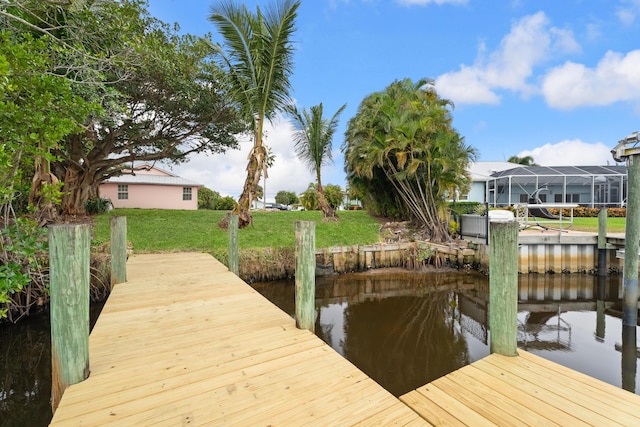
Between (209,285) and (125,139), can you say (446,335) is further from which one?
(125,139)

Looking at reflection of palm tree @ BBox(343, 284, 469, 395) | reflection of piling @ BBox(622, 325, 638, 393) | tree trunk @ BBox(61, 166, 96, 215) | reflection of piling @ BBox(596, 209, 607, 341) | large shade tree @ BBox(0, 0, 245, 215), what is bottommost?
reflection of piling @ BBox(622, 325, 638, 393)

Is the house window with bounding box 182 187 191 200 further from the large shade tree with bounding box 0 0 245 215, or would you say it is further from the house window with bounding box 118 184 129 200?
the large shade tree with bounding box 0 0 245 215

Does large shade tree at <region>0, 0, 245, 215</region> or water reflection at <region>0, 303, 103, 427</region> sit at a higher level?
large shade tree at <region>0, 0, 245, 215</region>

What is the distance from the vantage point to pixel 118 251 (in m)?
4.88

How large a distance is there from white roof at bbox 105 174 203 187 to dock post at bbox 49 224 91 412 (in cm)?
2173

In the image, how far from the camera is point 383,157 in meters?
10.7

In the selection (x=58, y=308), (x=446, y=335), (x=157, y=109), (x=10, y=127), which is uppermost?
(x=157, y=109)

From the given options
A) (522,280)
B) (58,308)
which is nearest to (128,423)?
(58,308)

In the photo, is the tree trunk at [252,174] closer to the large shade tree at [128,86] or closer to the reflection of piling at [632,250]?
the large shade tree at [128,86]

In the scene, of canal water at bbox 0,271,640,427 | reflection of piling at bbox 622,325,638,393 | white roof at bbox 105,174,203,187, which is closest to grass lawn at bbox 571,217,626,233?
canal water at bbox 0,271,640,427

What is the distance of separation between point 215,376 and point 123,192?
23.5 metres

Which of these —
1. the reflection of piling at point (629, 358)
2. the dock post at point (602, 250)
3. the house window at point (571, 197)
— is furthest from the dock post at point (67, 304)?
the house window at point (571, 197)

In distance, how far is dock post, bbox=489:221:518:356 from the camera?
2.46 metres

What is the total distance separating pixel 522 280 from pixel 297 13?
11.0m
